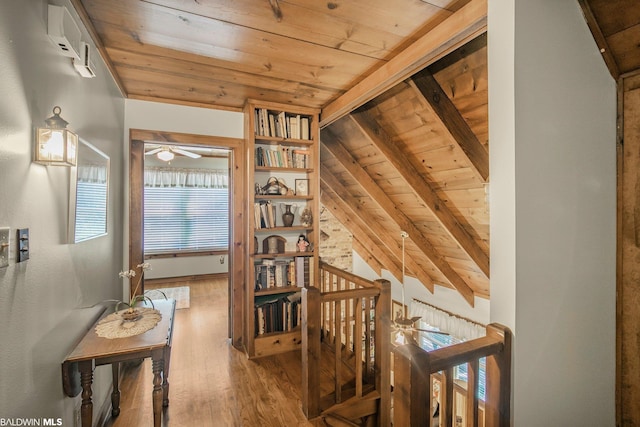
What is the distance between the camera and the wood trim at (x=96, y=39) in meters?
1.48

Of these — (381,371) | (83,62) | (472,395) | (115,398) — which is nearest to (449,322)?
(381,371)

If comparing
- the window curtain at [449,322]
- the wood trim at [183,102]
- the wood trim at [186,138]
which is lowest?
the window curtain at [449,322]

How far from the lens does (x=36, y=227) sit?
117 centimetres

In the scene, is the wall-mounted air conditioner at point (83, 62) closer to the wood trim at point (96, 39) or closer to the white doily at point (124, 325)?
the wood trim at point (96, 39)

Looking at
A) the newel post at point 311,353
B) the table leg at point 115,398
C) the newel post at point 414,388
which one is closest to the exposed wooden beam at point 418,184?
the newel post at point 311,353

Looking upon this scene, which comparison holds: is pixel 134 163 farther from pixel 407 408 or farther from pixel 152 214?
pixel 152 214

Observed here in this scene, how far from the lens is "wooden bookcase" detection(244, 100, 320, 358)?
285 centimetres

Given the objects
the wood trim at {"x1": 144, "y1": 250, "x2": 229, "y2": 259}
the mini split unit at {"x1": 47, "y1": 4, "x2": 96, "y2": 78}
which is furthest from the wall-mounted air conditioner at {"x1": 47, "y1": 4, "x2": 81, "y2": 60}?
the wood trim at {"x1": 144, "y1": 250, "x2": 229, "y2": 259}

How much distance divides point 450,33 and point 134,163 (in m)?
2.71

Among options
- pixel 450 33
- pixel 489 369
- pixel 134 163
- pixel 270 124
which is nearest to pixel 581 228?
pixel 489 369

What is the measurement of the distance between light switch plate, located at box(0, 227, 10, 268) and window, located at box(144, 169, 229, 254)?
17.3ft

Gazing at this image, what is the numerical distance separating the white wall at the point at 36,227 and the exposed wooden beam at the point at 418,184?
2188 mm

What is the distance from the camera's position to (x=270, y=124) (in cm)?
294

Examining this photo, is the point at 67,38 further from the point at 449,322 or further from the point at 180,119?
the point at 449,322
